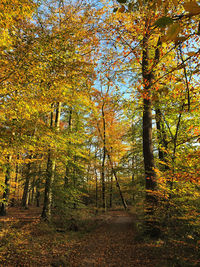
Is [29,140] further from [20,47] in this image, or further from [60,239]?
[60,239]

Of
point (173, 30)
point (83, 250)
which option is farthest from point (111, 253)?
point (173, 30)

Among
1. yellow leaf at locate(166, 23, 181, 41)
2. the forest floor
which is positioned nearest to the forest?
the forest floor

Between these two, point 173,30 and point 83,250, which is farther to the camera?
point 83,250

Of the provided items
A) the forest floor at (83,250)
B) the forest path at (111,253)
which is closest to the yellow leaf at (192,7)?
the forest floor at (83,250)

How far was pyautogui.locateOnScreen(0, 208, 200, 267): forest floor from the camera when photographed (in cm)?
476

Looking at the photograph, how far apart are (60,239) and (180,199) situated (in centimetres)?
648

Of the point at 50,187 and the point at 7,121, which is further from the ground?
the point at 7,121

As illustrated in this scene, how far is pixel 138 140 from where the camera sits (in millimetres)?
11727

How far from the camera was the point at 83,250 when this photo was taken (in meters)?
6.66

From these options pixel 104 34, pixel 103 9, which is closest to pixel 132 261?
pixel 104 34

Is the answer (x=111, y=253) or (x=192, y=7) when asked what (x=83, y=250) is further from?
(x=192, y=7)

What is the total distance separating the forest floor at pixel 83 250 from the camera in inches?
187

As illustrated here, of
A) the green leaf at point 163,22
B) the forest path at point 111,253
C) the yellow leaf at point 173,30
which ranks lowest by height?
the forest path at point 111,253

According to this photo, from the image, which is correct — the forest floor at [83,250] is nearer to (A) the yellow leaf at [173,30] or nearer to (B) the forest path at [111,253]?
(B) the forest path at [111,253]
